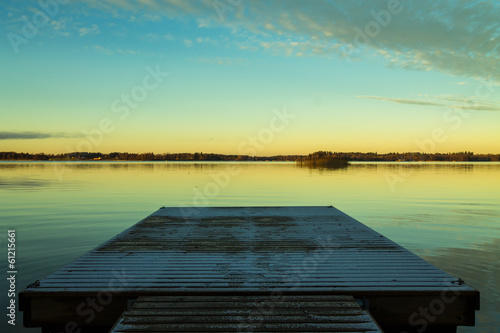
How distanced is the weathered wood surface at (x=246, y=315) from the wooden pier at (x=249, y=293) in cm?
Result: 1

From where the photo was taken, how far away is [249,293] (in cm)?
Answer: 499

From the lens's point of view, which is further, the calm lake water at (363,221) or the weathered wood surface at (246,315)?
the calm lake water at (363,221)

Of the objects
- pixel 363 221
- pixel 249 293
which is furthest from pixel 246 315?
pixel 363 221

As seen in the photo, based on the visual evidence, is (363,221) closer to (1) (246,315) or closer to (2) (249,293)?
(2) (249,293)

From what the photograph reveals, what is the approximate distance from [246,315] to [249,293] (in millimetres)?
536

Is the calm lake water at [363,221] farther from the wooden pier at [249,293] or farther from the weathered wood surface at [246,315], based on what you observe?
the weathered wood surface at [246,315]

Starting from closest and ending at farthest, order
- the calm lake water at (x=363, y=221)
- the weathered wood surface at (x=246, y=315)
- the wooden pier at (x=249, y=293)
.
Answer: the weathered wood surface at (x=246, y=315) < the wooden pier at (x=249, y=293) < the calm lake water at (x=363, y=221)

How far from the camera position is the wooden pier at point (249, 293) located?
4.39 metres

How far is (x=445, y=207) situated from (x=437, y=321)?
17.9m

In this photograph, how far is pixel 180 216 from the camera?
1217 centimetres

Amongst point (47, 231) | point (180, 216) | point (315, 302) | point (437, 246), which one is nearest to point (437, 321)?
point (315, 302)

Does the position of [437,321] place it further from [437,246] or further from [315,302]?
[437,246]

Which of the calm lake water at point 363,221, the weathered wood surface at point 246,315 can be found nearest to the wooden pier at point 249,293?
the weathered wood surface at point 246,315

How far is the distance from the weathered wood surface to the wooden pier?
0.04 ft
